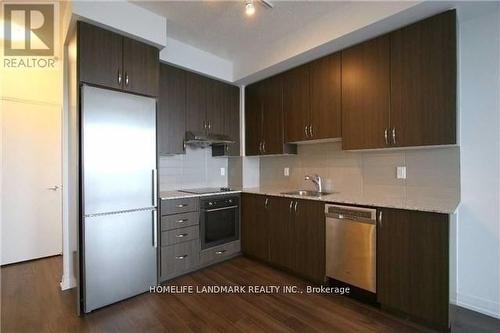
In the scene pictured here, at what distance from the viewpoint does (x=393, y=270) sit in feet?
6.93

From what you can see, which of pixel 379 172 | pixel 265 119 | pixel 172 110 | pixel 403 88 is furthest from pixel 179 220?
pixel 403 88

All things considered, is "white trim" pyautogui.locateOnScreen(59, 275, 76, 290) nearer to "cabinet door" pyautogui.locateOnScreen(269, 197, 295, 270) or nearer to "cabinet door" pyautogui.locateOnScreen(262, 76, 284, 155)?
"cabinet door" pyautogui.locateOnScreen(269, 197, 295, 270)

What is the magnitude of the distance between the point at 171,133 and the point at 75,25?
1.37 meters

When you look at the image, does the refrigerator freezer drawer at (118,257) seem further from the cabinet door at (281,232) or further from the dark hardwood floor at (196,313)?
the cabinet door at (281,232)

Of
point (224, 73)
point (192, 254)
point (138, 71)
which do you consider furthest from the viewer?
point (224, 73)

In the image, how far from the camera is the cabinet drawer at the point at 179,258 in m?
2.74

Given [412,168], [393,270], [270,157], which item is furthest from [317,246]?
[270,157]

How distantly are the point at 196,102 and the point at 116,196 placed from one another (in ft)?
5.47

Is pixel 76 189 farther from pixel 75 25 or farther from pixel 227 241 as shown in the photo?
pixel 227 241

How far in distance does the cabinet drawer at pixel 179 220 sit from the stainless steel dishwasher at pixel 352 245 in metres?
1.51

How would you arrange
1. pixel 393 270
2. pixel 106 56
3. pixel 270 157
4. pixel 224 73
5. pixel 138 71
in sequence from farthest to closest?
pixel 270 157
pixel 224 73
pixel 138 71
pixel 106 56
pixel 393 270

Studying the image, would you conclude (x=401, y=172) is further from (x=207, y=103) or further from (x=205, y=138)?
(x=207, y=103)

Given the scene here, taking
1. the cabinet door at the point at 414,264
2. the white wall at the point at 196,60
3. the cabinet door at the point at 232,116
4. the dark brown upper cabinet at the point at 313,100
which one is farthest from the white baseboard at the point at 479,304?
the white wall at the point at 196,60

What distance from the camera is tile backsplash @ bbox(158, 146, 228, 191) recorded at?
3471 mm
